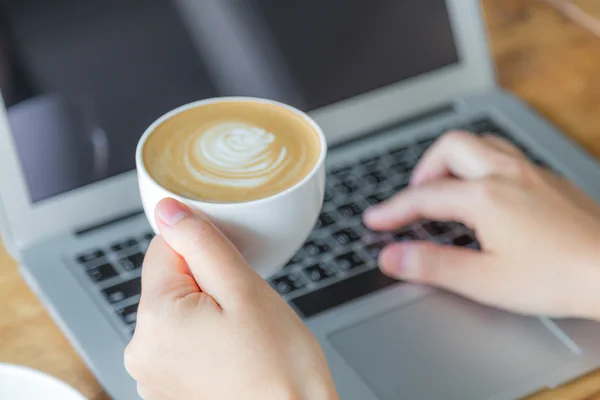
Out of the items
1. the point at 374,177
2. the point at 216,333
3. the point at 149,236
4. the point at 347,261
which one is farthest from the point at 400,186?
the point at 216,333

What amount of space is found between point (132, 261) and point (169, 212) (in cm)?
21

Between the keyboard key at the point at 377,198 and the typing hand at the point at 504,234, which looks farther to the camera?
the keyboard key at the point at 377,198

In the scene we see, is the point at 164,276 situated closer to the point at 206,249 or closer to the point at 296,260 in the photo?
the point at 206,249

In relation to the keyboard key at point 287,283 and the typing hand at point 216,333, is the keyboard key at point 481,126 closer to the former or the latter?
the keyboard key at point 287,283

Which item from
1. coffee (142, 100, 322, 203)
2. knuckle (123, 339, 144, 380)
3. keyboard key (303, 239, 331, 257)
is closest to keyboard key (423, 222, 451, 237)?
keyboard key (303, 239, 331, 257)

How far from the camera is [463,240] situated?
0.71 meters

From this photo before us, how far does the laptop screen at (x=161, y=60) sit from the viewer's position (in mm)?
669

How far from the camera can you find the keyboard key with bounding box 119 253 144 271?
2.21 ft

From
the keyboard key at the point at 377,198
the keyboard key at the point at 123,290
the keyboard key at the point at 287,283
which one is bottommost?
the keyboard key at the point at 377,198

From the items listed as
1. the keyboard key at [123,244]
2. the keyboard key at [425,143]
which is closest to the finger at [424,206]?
the keyboard key at [425,143]

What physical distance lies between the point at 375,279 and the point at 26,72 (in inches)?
13.6

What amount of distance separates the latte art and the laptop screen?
0.18 m

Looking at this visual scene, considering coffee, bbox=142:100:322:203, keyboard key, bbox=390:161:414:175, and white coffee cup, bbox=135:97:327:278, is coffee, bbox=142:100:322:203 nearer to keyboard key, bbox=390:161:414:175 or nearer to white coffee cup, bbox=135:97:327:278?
white coffee cup, bbox=135:97:327:278

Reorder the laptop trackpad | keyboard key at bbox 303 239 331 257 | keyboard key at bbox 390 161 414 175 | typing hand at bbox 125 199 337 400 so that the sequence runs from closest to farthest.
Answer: typing hand at bbox 125 199 337 400, the laptop trackpad, keyboard key at bbox 303 239 331 257, keyboard key at bbox 390 161 414 175
